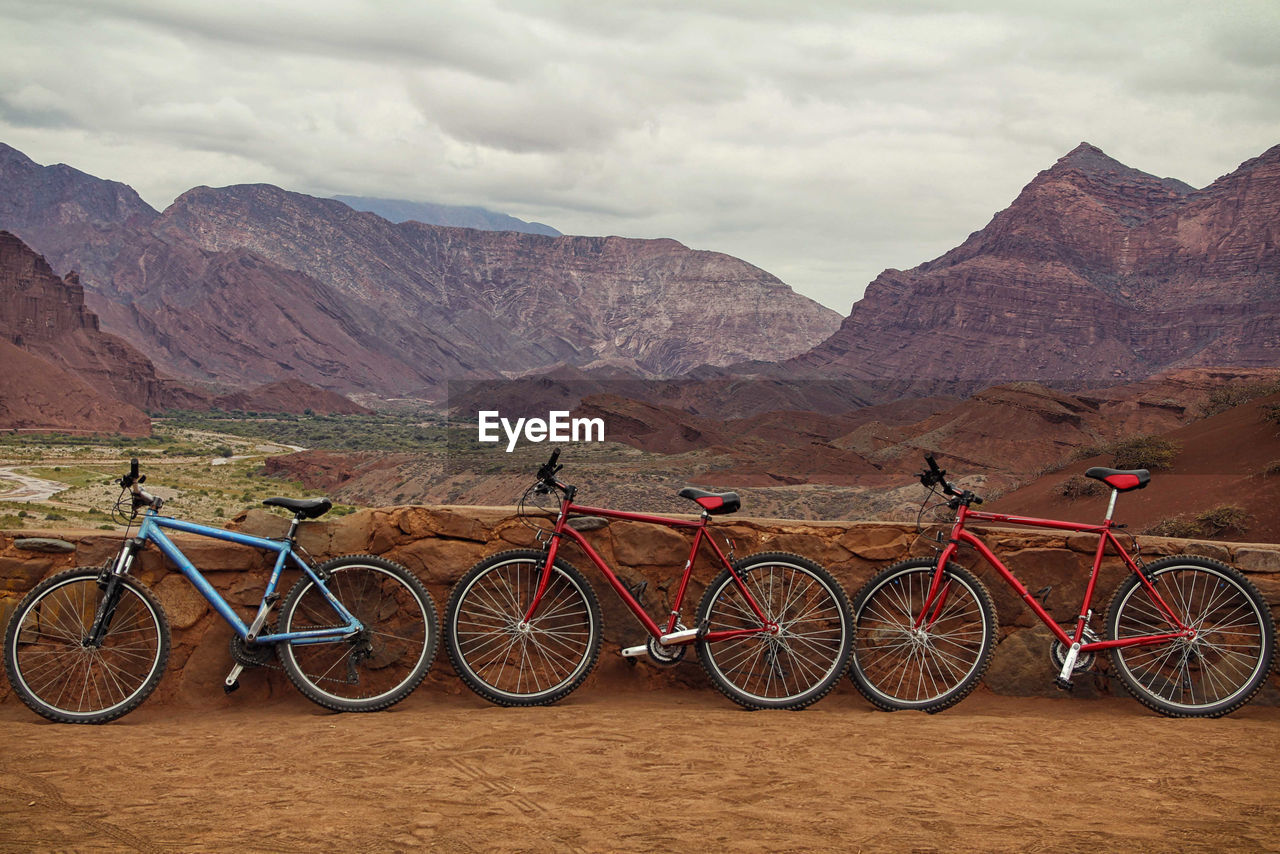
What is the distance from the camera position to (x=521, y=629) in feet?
19.2

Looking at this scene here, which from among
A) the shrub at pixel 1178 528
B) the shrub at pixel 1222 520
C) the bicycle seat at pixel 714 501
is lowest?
the bicycle seat at pixel 714 501

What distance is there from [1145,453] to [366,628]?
89.4ft

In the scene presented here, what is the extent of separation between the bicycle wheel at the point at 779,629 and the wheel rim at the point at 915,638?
0.69 feet

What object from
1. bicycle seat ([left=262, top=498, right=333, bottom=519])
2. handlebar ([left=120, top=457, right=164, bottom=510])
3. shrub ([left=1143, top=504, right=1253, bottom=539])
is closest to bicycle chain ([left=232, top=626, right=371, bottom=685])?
bicycle seat ([left=262, top=498, right=333, bottom=519])

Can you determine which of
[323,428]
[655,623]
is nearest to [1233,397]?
[655,623]

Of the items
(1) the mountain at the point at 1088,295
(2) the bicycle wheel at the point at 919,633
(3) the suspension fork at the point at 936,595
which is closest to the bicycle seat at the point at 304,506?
(2) the bicycle wheel at the point at 919,633

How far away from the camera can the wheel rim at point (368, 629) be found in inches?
230

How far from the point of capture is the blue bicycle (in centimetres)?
557

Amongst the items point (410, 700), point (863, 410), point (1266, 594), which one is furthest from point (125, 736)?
point (863, 410)

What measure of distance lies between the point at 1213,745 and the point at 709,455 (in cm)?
5180

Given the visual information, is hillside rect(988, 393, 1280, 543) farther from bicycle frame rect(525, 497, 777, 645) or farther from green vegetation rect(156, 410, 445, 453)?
green vegetation rect(156, 410, 445, 453)

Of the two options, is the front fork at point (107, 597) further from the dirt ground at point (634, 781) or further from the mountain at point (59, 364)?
the mountain at point (59, 364)

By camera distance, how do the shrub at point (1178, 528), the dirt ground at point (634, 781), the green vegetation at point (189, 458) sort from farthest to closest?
the green vegetation at point (189, 458)
the shrub at point (1178, 528)
the dirt ground at point (634, 781)

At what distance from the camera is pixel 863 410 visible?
290 ft
